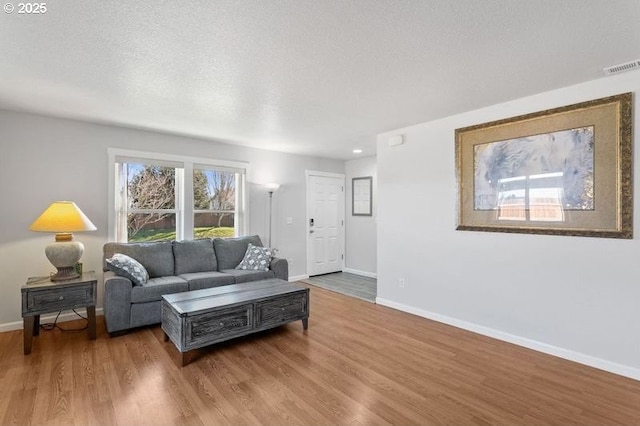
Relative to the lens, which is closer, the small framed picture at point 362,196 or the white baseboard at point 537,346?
the white baseboard at point 537,346

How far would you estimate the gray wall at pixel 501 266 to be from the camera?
8.13 ft

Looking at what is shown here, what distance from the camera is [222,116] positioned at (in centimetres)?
350

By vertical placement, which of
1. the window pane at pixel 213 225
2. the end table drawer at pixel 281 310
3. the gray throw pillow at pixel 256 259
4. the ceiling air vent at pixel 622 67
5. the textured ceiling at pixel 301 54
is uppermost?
the textured ceiling at pixel 301 54

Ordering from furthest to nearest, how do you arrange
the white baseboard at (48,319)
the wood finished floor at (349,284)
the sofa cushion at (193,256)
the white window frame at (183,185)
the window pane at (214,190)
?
1. the wood finished floor at (349,284)
2. the window pane at (214,190)
3. the sofa cushion at (193,256)
4. the white window frame at (183,185)
5. the white baseboard at (48,319)

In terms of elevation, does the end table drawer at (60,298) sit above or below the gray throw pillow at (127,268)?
below

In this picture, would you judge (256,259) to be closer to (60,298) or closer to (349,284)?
(349,284)

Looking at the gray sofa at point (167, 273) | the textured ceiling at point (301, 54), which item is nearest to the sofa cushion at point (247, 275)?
the gray sofa at point (167, 273)

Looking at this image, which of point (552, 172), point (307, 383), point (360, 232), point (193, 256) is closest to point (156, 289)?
point (193, 256)

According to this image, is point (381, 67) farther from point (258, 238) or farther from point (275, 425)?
point (258, 238)

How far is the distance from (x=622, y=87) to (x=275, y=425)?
3.52 meters

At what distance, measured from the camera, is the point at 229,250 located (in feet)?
14.5

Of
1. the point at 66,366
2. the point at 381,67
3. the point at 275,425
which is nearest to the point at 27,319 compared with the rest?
the point at 66,366

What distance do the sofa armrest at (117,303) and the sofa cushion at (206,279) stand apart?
0.62 metres

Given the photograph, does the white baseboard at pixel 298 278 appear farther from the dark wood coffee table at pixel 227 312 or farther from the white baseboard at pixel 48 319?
the white baseboard at pixel 48 319
